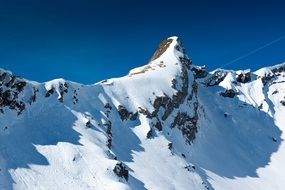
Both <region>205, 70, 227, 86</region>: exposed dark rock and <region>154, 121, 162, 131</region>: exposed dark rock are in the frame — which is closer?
<region>154, 121, 162, 131</region>: exposed dark rock

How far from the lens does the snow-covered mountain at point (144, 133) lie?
177ft

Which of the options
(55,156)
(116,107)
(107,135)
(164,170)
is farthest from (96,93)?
(55,156)

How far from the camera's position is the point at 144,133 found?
75.4 m

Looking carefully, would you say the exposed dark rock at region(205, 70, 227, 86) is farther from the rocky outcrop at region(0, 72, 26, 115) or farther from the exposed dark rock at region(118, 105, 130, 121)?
the rocky outcrop at region(0, 72, 26, 115)

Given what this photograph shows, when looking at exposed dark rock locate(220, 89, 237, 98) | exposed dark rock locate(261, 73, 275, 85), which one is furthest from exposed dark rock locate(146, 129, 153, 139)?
exposed dark rock locate(261, 73, 275, 85)

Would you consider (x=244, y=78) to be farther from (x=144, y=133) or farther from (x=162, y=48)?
(x=144, y=133)

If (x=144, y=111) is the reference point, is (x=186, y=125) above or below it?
above

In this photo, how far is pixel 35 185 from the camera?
48750 millimetres

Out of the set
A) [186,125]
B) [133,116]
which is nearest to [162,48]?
[186,125]

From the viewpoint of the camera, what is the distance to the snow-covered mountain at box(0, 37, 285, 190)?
5400 centimetres

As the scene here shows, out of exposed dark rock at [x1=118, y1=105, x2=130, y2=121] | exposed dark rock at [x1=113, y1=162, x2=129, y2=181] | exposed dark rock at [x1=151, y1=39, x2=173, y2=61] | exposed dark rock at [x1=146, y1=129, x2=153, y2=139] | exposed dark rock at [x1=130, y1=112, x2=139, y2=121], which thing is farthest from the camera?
exposed dark rock at [x1=151, y1=39, x2=173, y2=61]

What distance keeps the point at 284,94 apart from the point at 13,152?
9755 cm

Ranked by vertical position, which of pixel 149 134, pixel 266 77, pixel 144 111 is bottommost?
pixel 149 134

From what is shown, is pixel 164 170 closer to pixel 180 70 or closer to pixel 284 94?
pixel 180 70
